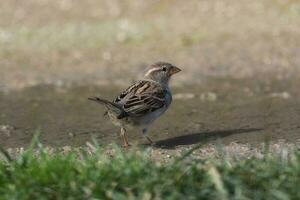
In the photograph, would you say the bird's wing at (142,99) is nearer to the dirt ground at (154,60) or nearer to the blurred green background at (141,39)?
the dirt ground at (154,60)

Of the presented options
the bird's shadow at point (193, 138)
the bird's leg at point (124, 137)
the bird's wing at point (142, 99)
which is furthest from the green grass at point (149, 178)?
the bird's wing at point (142, 99)

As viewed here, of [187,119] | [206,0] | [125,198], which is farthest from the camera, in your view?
[206,0]

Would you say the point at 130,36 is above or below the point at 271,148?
above

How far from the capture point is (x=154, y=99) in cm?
902

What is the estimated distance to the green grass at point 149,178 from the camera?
19.3 ft

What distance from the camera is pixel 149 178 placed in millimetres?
6008

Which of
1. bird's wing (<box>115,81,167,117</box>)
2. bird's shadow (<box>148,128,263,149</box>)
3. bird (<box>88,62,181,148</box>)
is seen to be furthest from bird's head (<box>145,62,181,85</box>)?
bird's shadow (<box>148,128,263,149</box>)

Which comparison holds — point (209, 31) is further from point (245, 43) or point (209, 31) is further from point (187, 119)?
point (187, 119)

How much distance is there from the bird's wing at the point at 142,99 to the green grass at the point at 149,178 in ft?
7.48

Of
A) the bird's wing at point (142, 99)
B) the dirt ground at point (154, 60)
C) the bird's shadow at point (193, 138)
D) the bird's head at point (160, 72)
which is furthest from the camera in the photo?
the bird's head at point (160, 72)

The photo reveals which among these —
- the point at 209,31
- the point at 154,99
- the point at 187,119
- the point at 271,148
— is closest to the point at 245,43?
the point at 209,31

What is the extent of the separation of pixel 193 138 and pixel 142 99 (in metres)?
→ 0.63

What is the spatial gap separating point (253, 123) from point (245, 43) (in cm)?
479

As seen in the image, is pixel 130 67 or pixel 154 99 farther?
pixel 130 67
